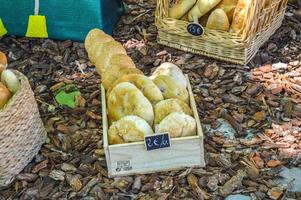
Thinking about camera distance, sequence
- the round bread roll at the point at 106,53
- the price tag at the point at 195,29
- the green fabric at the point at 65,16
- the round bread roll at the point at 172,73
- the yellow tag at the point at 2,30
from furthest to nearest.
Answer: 1. the yellow tag at the point at 2,30
2. the green fabric at the point at 65,16
3. the price tag at the point at 195,29
4. the round bread roll at the point at 106,53
5. the round bread roll at the point at 172,73

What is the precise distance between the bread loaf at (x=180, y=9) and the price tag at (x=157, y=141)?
990 millimetres

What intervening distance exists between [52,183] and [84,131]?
33cm

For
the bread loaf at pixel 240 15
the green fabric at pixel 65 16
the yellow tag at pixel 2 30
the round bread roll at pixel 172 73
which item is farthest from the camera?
the yellow tag at pixel 2 30

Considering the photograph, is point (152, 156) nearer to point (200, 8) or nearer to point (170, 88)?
point (170, 88)

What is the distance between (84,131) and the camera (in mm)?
2350

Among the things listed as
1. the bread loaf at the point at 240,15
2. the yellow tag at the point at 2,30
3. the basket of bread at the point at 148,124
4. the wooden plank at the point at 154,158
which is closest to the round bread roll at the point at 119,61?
the basket of bread at the point at 148,124

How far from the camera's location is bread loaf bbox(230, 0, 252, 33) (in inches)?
101

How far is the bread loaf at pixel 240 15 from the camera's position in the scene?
2574 millimetres

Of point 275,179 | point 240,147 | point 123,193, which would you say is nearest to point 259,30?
point 240,147

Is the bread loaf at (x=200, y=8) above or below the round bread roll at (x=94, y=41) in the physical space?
above

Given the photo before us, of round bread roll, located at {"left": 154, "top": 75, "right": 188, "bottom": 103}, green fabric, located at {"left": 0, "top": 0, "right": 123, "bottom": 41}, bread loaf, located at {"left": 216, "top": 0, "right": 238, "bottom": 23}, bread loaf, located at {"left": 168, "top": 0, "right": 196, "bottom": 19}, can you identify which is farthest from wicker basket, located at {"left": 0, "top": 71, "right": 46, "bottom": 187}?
bread loaf, located at {"left": 216, "top": 0, "right": 238, "bottom": 23}

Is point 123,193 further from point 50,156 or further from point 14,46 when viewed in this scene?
point 14,46

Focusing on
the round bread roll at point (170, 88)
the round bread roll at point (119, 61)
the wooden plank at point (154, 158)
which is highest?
the round bread roll at point (119, 61)

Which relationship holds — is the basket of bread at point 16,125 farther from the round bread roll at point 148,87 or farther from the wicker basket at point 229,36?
the wicker basket at point 229,36
